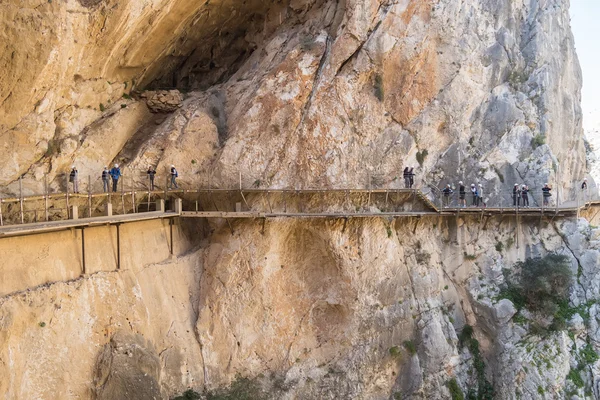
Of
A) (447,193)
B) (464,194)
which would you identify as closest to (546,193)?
(464,194)

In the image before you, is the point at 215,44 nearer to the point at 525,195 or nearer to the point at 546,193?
the point at 525,195

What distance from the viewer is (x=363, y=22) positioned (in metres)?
24.8

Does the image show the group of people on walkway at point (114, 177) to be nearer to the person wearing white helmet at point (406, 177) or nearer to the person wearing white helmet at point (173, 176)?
the person wearing white helmet at point (173, 176)

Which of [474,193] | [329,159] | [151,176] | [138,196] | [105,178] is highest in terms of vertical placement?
[329,159]

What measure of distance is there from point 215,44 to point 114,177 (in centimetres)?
967

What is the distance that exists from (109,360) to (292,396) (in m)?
7.87

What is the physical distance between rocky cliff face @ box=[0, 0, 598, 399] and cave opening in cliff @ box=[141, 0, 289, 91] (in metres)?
0.11

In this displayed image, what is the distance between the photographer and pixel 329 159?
23891mm

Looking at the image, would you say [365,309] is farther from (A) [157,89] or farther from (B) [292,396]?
(A) [157,89]

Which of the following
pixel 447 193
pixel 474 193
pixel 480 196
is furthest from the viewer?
pixel 480 196

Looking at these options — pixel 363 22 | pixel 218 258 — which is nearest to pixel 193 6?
pixel 363 22

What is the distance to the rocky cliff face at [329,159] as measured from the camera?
22094 mm

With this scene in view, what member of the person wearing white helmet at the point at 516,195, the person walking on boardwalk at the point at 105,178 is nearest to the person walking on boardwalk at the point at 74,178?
the person walking on boardwalk at the point at 105,178

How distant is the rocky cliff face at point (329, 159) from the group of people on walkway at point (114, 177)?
54cm
